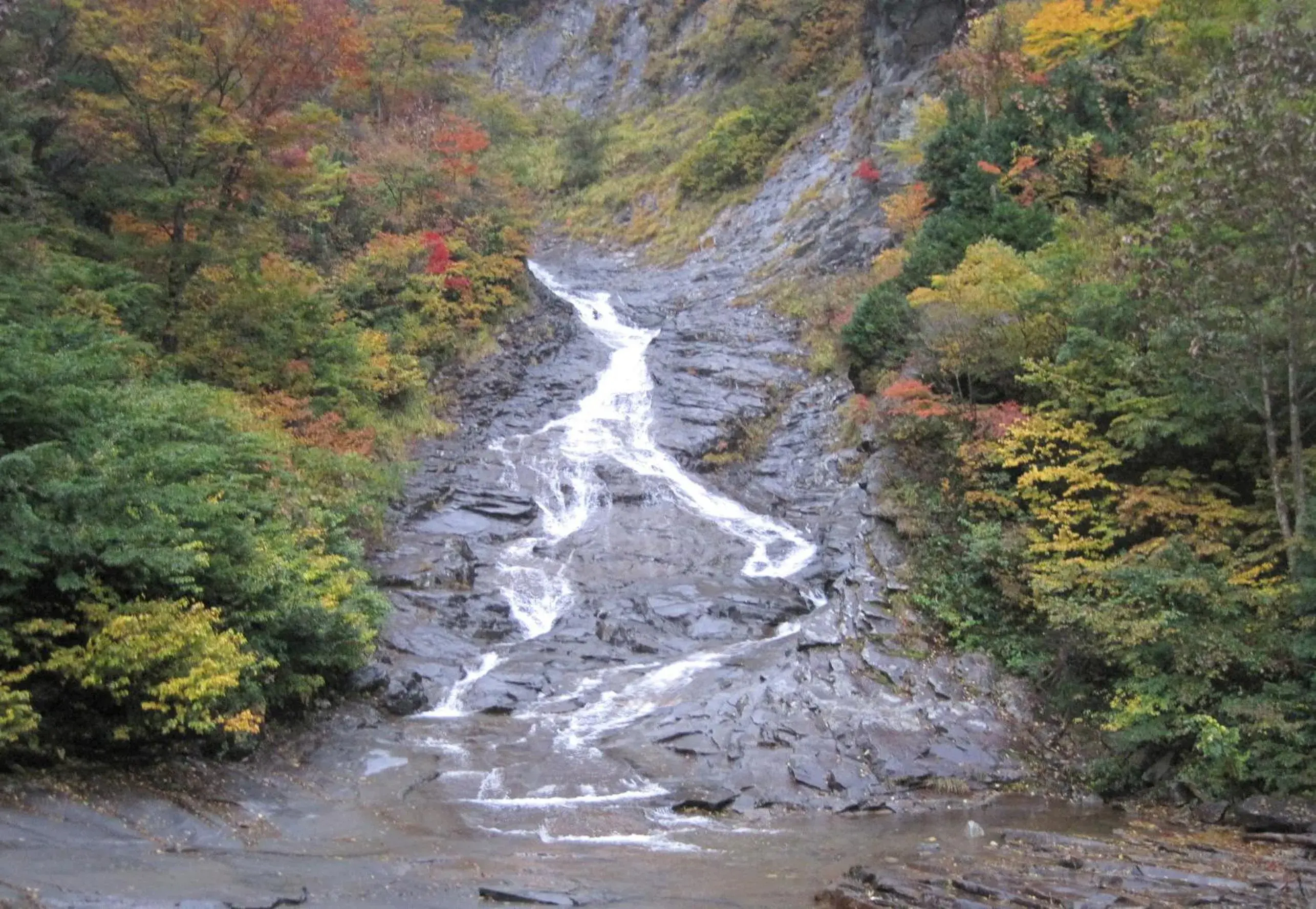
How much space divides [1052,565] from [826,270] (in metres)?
18.4

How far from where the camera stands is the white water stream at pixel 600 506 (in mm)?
14391

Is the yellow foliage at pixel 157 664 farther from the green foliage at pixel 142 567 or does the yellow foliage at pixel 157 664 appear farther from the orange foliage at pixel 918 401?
the orange foliage at pixel 918 401

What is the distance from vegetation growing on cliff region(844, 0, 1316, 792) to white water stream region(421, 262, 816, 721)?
9.78 feet

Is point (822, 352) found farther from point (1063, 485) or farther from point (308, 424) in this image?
point (308, 424)

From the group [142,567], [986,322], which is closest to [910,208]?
[986,322]

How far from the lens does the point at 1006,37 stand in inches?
1057

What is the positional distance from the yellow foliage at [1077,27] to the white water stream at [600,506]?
12875 mm

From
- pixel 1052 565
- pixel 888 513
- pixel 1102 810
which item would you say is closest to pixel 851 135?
pixel 888 513

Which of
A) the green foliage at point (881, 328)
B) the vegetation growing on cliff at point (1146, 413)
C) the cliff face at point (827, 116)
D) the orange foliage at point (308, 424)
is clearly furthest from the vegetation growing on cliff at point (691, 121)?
the vegetation growing on cliff at point (1146, 413)

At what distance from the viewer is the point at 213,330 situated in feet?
63.4

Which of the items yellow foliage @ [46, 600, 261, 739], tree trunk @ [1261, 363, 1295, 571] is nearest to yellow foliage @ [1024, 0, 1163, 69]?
tree trunk @ [1261, 363, 1295, 571]

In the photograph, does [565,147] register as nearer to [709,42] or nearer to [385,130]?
[709,42]

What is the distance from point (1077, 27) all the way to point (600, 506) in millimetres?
16510

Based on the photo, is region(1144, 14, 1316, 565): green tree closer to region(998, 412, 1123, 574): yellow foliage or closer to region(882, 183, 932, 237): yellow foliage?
region(998, 412, 1123, 574): yellow foliage
